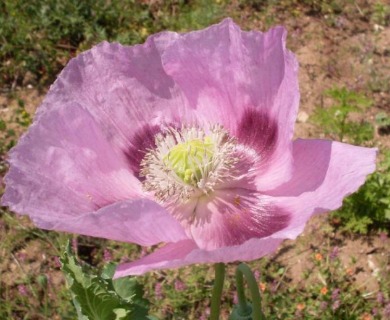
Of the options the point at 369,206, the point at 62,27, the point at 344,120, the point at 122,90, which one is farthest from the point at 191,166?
the point at 62,27

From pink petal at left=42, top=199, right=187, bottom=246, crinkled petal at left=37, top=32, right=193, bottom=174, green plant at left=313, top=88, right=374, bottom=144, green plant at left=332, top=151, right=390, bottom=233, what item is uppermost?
crinkled petal at left=37, top=32, right=193, bottom=174

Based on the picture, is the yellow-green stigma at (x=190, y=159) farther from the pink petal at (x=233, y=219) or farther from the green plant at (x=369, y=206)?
the green plant at (x=369, y=206)

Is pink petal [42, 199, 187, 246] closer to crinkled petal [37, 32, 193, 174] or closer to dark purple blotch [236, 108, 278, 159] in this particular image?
crinkled petal [37, 32, 193, 174]

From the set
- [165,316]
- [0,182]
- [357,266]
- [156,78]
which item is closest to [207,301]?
[165,316]

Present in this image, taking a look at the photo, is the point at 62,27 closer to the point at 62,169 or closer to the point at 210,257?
the point at 62,169

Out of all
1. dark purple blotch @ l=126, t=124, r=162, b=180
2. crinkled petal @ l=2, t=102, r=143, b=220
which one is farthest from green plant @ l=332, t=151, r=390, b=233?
crinkled petal @ l=2, t=102, r=143, b=220

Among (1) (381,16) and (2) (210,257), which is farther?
(1) (381,16)
